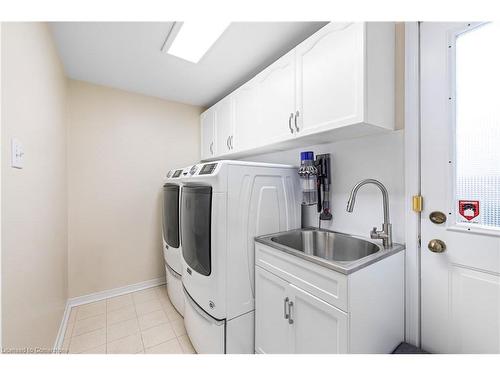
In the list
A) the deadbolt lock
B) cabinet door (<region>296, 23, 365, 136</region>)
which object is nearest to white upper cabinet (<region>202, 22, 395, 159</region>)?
cabinet door (<region>296, 23, 365, 136</region>)

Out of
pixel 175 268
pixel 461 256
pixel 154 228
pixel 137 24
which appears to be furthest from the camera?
pixel 154 228

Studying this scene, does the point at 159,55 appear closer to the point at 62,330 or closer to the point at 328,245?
the point at 328,245

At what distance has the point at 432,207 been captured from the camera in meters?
1.18

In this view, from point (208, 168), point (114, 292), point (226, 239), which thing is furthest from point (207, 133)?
point (114, 292)

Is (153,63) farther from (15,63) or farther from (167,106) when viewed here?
(15,63)

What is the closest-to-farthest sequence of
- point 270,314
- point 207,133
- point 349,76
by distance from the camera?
point 349,76 < point 270,314 < point 207,133

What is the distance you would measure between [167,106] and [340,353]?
9.72ft

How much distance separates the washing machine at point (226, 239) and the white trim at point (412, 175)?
79 cm

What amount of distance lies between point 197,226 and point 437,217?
1.44m

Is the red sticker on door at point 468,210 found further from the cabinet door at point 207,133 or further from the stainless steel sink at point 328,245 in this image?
the cabinet door at point 207,133

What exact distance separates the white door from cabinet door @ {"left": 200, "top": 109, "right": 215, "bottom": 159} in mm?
2058

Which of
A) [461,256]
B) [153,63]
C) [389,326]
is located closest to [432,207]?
[461,256]

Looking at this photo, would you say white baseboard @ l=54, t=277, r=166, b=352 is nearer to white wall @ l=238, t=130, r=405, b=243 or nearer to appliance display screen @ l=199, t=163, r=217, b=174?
appliance display screen @ l=199, t=163, r=217, b=174

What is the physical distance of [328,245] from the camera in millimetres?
1619
